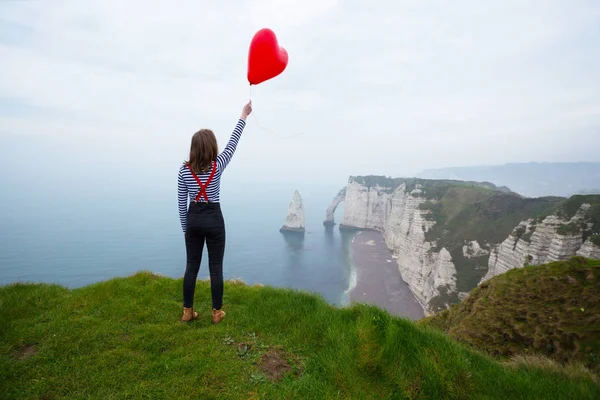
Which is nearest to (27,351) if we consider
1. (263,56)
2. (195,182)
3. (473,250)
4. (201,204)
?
(201,204)

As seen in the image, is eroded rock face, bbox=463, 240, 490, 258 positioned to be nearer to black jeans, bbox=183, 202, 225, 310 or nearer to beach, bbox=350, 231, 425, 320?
beach, bbox=350, 231, 425, 320

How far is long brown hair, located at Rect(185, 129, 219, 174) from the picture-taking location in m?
4.52

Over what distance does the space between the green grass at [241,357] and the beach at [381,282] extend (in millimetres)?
35878

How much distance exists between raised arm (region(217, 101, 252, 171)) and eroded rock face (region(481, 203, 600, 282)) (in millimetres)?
41967

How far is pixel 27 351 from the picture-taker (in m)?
4.00

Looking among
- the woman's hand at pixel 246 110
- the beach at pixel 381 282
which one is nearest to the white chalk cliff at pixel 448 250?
the beach at pixel 381 282

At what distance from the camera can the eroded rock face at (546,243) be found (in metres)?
33.2

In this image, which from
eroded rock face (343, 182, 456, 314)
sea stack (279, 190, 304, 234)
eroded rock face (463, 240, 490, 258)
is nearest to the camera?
eroded rock face (463, 240, 490, 258)

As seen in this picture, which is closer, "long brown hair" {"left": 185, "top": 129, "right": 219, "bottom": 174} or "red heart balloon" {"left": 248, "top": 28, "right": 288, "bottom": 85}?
"long brown hair" {"left": 185, "top": 129, "right": 219, "bottom": 174}

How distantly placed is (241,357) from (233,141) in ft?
12.5

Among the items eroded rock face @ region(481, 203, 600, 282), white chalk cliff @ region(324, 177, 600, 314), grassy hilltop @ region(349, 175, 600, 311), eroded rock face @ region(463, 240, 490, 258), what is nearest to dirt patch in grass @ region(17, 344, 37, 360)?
eroded rock face @ region(481, 203, 600, 282)

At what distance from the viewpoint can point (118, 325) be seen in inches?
187

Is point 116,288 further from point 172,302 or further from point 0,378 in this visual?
point 0,378

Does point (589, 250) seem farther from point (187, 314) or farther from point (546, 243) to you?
point (187, 314)
